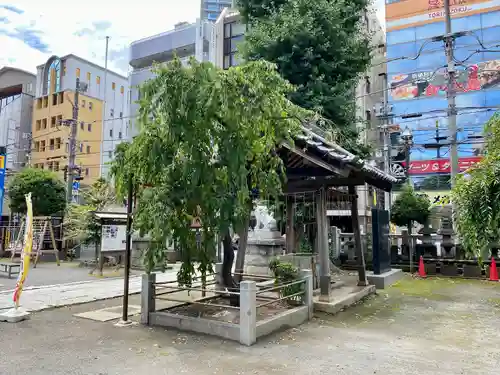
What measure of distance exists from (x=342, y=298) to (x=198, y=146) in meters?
4.82

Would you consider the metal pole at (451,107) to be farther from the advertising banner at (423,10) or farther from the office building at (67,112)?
the office building at (67,112)

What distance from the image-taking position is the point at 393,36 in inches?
1355

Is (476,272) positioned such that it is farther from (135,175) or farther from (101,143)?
(101,143)

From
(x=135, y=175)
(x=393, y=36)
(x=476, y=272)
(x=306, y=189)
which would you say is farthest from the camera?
(x=393, y=36)

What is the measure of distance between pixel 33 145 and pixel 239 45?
3497 cm

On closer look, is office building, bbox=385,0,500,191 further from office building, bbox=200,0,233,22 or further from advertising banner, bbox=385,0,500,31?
office building, bbox=200,0,233,22

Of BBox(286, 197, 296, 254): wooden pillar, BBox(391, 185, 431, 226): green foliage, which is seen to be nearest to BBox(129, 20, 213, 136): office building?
BBox(391, 185, 431, 226): green foliage

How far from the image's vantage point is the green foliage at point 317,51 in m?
13.2

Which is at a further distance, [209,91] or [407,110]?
[407,110]

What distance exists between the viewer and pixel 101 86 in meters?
43.6

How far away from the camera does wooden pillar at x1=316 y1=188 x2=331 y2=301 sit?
847 cm

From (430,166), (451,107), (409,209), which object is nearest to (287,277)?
(409,209)

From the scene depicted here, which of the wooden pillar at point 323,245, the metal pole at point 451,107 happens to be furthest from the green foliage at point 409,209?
the wooden pillar at point 323,245


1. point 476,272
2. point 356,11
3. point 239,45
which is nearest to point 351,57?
point 356,11
